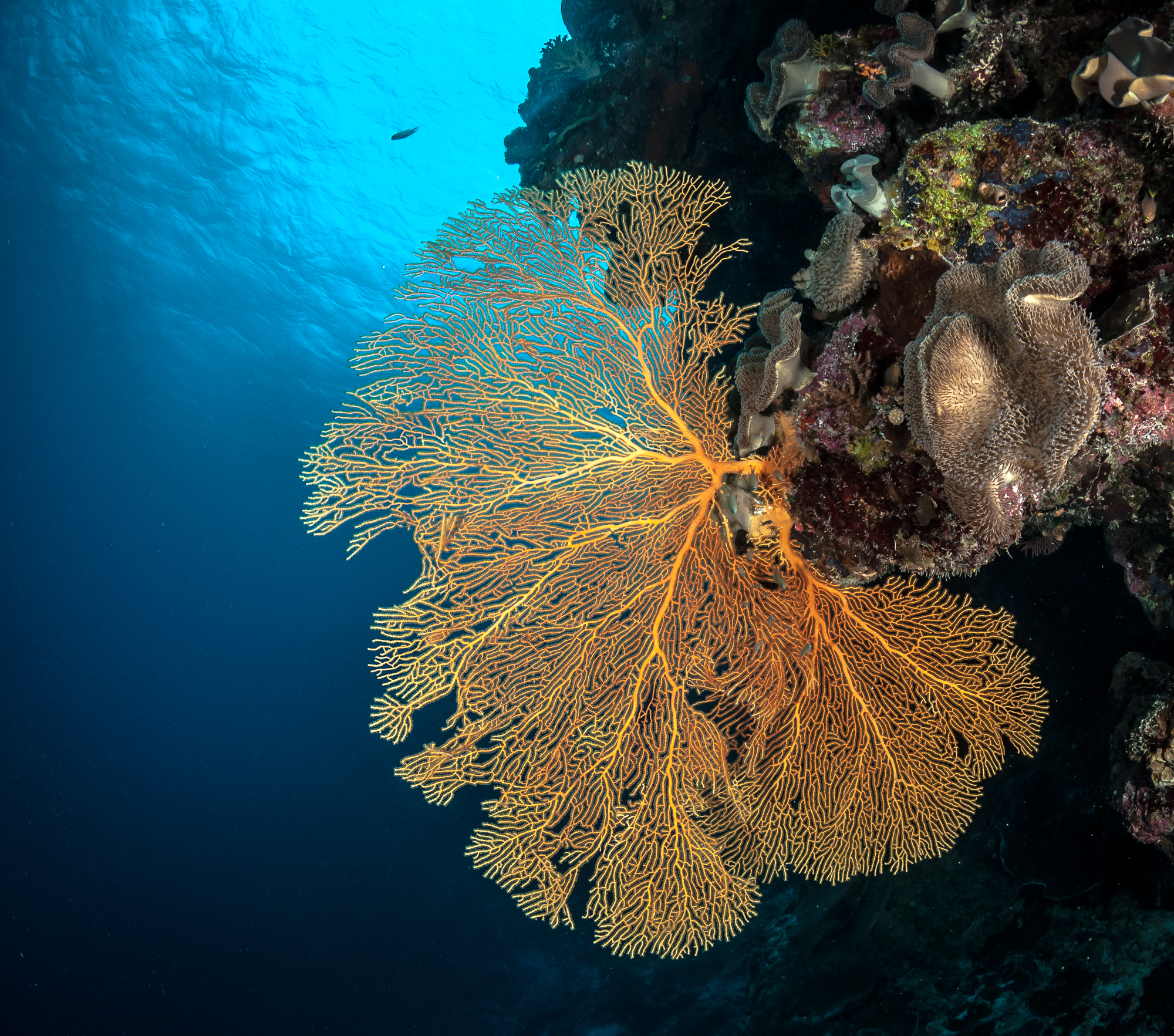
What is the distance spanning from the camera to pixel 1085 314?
6.56 feet

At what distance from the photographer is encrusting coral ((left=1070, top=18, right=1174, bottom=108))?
206cm

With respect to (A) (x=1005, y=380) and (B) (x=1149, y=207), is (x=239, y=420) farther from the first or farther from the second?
(B) (x=1149, y=207)

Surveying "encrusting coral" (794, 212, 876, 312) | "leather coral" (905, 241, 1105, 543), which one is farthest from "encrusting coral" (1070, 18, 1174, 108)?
"encrusting coral" (794, 212, 876, 312)

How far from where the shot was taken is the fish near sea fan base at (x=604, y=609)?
13.1 ft

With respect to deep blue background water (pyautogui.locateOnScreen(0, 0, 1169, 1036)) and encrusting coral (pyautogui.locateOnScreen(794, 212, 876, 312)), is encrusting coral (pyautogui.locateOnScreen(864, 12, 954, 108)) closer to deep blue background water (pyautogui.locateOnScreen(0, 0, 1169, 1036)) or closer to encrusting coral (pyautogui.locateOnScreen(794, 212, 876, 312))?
encrusting coral (pyautogui.locateOnScreen(794, 212, 876, 312))

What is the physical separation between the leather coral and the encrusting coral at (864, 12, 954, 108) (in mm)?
1504

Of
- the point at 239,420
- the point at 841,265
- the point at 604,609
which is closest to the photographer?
the point at 841,265

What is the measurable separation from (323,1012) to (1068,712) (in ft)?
70.8

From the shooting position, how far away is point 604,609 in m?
4.12

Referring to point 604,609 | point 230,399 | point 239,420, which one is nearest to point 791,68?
point 604,609

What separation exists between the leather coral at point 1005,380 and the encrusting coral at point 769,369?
2.76ft

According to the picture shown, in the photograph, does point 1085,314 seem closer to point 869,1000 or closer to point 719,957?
point 869,1000

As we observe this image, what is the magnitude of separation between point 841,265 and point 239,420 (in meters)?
43.1

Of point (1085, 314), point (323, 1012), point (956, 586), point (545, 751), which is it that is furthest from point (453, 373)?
point (323, 1012)
